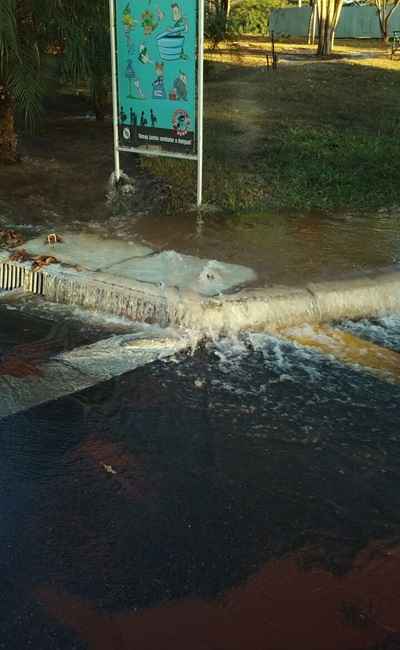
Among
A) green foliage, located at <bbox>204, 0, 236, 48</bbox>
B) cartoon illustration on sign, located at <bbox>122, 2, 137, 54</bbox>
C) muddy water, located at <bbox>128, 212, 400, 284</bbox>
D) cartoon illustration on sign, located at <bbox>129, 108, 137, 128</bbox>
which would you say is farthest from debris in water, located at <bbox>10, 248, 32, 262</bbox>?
green foliage, located at <bbox>204, 0, 236, 48</bbox>

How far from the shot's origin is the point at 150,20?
7574 mm

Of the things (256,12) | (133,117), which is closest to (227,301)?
(133,117)

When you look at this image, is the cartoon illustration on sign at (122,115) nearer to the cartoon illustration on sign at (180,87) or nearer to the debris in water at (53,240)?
the cartoon illustration on sign at (180,87)

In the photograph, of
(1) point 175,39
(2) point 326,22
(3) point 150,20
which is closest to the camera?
(1) point 175,39

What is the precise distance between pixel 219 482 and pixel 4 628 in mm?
1278

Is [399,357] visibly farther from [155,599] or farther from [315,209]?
[315,209]

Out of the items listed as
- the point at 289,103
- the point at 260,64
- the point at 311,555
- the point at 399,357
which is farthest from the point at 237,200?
the point at 260,64

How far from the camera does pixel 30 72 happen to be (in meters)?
8.46

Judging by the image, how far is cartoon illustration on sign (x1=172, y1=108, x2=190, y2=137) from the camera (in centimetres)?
763

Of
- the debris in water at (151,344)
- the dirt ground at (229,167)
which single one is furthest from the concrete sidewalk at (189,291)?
the dirt ground at (229,167)

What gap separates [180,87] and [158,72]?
322mm

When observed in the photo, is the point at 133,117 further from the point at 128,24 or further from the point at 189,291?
the point at 189,291

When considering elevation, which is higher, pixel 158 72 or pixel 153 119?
pixel 158 72

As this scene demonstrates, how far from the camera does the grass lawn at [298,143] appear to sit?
865 centimetres
